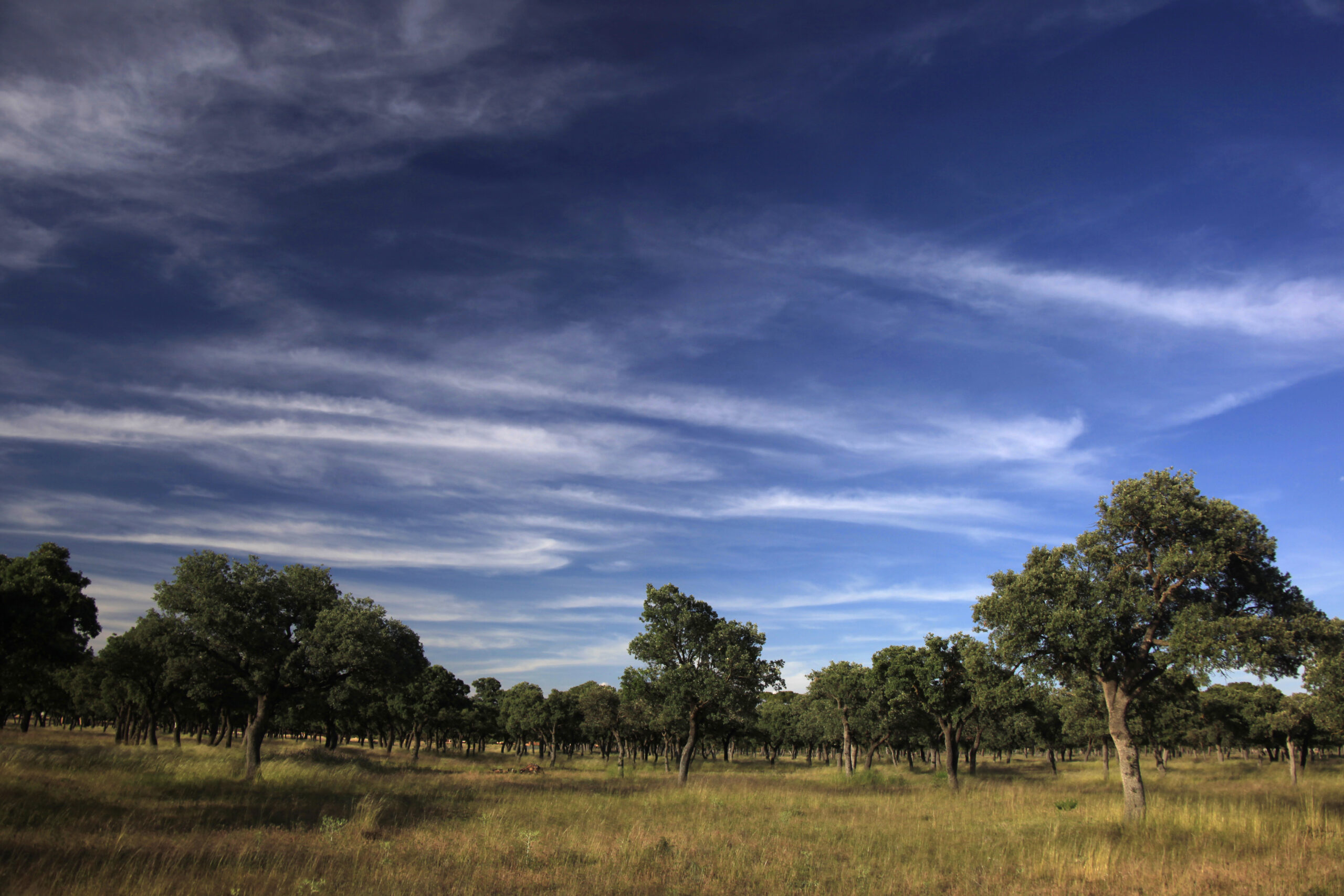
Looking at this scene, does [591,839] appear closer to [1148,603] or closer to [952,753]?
[1148,603]

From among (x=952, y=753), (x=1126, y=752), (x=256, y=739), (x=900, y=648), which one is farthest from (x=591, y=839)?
(x=900, y=648)

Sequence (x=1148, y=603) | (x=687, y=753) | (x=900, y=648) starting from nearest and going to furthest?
→ (x=1148, y=603)
(x=687, y=753)
(x=900, y=648)

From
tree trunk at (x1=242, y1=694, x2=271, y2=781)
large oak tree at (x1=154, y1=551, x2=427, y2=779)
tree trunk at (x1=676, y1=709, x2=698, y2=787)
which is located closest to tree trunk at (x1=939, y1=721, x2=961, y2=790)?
tree trunk at (x1=676, y1=709, x2=698, y2=787)

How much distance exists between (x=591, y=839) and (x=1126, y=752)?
60.8 feet

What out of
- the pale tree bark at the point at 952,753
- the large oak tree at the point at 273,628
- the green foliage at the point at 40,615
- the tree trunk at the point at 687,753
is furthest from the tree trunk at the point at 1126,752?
the green foliage at the point at 40,615

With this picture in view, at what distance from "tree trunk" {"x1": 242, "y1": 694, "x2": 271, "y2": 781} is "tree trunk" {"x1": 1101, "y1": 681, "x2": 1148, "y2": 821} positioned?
3335cm

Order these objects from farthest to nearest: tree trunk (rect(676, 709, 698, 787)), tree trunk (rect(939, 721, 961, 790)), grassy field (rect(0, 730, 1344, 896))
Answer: tree trunk (rect(939, 721, 961, 790))
tree trunk (rect(676, 709, 698, 787))
grassy field (rect(0, 730, 1344, 896))

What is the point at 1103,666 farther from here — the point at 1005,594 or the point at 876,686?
the point at 876,686

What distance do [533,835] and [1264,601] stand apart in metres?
24.2

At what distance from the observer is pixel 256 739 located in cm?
2917

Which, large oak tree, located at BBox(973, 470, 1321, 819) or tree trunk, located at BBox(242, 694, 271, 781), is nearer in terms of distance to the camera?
large oak tree, located at BBox(973, 470, 1321, 819)

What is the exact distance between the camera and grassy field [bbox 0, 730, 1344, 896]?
11531mm

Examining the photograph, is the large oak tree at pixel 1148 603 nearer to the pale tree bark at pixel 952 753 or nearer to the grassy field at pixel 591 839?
the grassy field at pixel 591 839

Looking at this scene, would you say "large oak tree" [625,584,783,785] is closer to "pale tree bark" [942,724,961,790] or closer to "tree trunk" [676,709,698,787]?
"tree trunk" [676,709,698,787]
